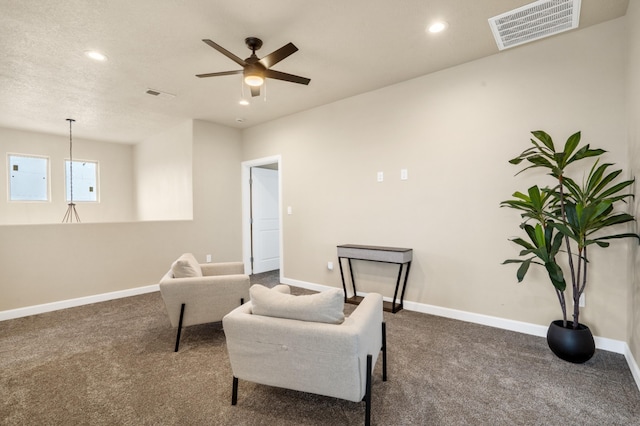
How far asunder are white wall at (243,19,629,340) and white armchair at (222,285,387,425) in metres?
1.89

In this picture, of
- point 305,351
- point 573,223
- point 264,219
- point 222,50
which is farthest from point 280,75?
point 264,219

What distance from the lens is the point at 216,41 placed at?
2734 mm

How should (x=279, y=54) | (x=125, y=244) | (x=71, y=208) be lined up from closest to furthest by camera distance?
(x=279, y=54), (x=125, y=244), (x=71, y=208)

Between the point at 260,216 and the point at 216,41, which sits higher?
the point at 216,41

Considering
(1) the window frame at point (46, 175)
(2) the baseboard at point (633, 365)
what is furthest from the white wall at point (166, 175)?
(2) the baseboard at point (633, 365)

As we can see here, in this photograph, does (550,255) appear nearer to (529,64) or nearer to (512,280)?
(512,280)

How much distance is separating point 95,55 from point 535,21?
4006 millimetres

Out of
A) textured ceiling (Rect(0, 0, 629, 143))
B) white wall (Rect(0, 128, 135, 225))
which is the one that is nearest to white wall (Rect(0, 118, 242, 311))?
textured ceiling (Rect(0, 0, 629, 143))

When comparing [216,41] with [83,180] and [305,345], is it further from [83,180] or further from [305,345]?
[83,180]

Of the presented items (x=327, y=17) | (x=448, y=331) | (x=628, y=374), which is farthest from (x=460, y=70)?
(x=628, y=374)

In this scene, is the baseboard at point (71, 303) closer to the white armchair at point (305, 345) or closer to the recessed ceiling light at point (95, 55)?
the recessed ceiling light at point (95, 55)

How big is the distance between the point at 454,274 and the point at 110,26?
3997mm

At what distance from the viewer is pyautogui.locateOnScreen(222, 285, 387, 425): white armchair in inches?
60.9

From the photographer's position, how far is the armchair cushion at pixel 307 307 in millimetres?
1648
